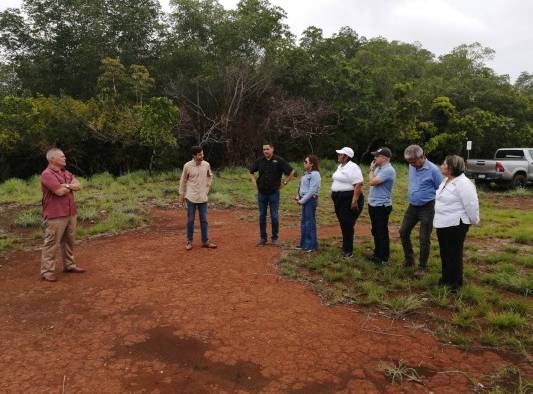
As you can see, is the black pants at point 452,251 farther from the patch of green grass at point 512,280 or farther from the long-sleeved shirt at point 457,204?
the patch of green grass at point 512,280

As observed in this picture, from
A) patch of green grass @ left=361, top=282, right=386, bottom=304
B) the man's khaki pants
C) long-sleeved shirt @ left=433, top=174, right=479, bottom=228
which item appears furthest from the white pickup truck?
the man's khaki pants

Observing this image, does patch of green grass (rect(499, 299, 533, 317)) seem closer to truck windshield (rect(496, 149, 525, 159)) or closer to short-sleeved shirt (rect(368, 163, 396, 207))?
short-sleeved shirt (rect(368, 163, 396, 207))

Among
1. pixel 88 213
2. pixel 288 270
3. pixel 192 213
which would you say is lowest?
pixel 288 270

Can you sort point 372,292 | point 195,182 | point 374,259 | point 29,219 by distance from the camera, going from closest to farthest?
point 372,292 < point 374,259 < point 195,182 < point 29,219

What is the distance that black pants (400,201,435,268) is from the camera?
5.62m

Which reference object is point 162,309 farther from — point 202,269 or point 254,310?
point 202,269

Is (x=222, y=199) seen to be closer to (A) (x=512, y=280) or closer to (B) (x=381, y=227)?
(B) (x=381, y=227)

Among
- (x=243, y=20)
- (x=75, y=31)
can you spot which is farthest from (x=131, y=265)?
(x=75, y=31)

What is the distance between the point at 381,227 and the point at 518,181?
11.6 m

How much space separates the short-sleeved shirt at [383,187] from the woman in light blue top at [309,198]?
0.99 metres

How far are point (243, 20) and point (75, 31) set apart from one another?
9.45 meters

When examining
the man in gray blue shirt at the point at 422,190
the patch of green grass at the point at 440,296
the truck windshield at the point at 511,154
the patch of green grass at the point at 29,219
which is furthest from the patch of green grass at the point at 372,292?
the truck windshield at the point at 511,154

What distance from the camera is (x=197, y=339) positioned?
4023 millimetres

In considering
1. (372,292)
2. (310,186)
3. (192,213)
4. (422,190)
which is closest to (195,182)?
(192,213)
